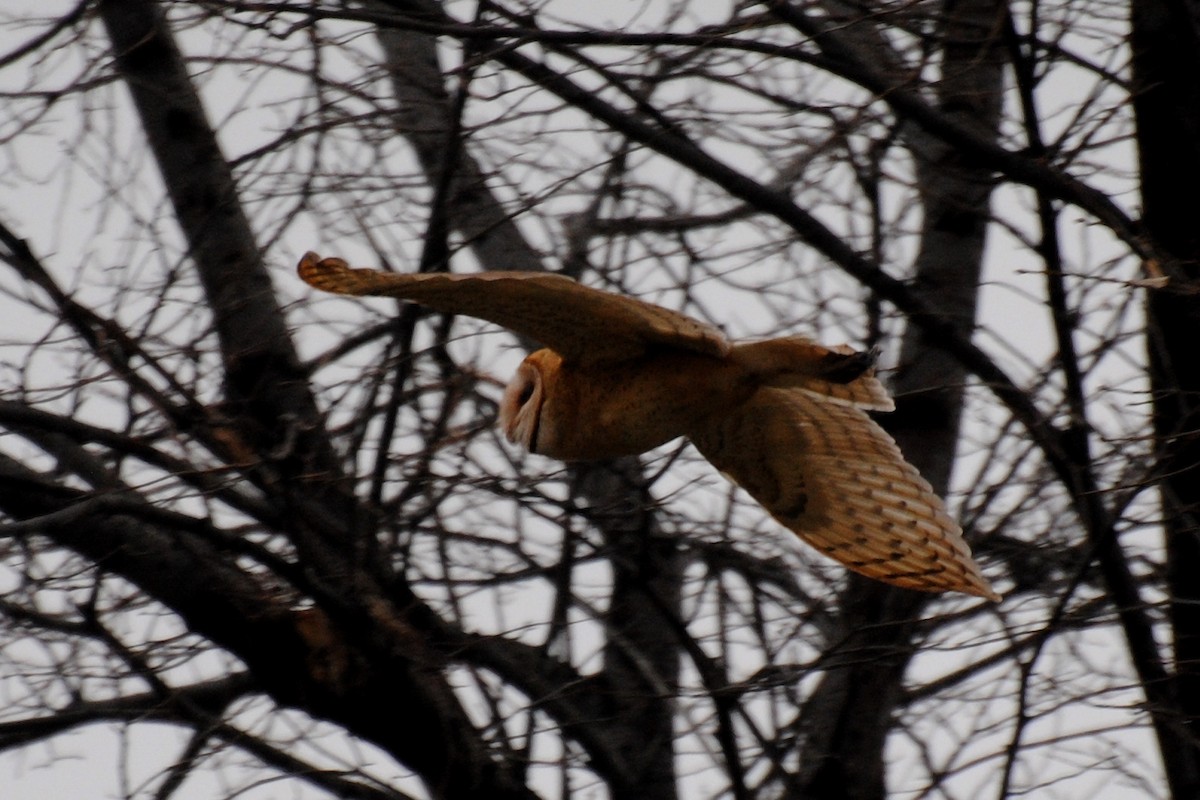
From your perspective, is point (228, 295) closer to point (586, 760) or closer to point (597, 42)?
point (597, 42)

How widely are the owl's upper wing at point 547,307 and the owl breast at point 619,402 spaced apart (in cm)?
6

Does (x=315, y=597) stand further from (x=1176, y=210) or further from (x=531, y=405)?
(x=1176, y=210)

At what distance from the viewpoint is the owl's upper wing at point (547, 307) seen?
351 cm

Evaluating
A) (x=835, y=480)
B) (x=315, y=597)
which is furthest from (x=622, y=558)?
(x=315, y=597)

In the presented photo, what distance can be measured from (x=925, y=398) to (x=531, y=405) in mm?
1577

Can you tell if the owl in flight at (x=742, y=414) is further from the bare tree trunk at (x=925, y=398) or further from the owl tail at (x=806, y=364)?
the bare tree trunk at (x=925, y=398)

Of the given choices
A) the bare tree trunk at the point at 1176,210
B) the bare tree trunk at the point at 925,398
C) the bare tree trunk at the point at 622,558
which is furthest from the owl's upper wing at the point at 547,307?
the bare tree trunk at the point at 1176,210

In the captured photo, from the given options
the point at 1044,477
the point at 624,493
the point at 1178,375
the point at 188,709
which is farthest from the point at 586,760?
the point at 1178,375

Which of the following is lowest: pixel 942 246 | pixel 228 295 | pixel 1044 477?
pixel 1044 477

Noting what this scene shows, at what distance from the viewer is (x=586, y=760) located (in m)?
4.62

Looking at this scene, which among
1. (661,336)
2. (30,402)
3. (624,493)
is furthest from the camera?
(624,493)

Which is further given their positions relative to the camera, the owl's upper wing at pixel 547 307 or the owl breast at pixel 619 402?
the owl breast at pixel 619 402

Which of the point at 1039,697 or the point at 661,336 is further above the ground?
the point at 661,336

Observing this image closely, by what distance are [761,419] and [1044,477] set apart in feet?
2.94
